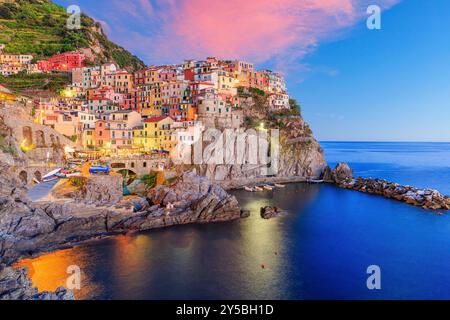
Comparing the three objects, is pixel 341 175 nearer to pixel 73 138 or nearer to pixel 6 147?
pixel 73 138

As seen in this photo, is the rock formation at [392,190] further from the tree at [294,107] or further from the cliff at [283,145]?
the tree at [294,107]

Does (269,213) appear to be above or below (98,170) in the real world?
below

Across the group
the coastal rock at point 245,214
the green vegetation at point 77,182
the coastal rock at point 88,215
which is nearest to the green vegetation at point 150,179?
the coastal rock at point 88,215

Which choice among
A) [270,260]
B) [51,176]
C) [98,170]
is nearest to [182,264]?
[270,260]

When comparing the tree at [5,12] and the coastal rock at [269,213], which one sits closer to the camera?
the coastal rock at [269,213]

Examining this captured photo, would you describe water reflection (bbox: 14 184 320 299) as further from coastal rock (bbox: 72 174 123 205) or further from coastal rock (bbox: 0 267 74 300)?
coastal rock (bbox: 72 174 123 205)
